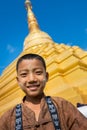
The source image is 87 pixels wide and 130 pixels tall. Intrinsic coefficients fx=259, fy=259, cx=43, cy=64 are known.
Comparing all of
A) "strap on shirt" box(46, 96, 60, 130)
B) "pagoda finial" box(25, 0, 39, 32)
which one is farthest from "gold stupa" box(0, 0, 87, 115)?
"strap on shirt" box(46, 96, 60, 130)

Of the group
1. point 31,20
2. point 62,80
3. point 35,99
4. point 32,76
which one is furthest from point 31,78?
point 31,20

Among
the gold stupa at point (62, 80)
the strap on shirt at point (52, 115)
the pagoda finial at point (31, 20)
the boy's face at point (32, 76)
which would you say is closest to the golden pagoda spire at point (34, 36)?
the pagoda finial at point (31, 20)

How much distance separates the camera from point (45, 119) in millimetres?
1799

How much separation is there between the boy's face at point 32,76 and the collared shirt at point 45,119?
0.10 meters

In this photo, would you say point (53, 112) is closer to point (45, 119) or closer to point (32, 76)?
point (45, 119)

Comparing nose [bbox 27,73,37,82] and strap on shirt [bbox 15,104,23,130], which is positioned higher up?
nose [bbox 27,73,37,82]

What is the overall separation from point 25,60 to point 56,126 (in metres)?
0.55

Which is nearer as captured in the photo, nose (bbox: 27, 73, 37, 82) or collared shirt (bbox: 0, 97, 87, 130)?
collared shirt (bbox: 0, 97, 87, 130)

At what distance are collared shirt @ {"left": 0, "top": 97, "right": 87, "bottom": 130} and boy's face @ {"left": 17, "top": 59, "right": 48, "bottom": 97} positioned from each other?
0.10m

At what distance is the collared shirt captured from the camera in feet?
5.82

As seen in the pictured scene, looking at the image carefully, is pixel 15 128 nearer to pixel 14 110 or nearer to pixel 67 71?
pixel 14 110

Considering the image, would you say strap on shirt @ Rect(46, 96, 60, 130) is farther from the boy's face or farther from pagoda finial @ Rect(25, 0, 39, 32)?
pagoda finial @ Rect(25, 0, 39, 32)

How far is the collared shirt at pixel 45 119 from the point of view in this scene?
69.9 inches

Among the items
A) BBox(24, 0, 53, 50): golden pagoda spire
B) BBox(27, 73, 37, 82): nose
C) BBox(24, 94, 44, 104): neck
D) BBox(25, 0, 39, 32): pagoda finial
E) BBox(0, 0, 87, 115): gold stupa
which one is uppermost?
BBox(25, 0, 39, 32): pagoda finial
